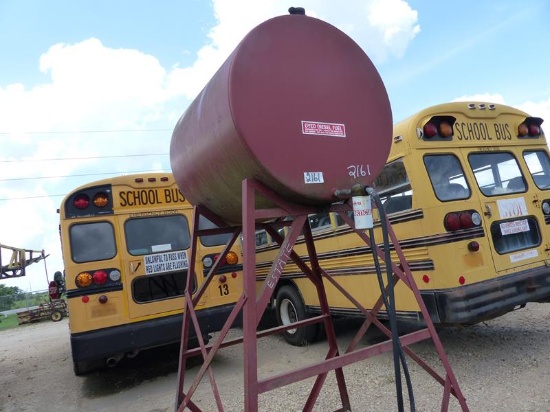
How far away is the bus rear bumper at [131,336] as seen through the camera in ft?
15.2

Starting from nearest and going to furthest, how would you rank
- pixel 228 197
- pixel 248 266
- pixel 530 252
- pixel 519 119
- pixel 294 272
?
pixel 248 266 → pixel 228 197 → pixel 530 252 → pixel 519 119 → pixel 294 272

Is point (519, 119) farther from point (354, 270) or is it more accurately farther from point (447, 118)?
Answer: point (354, 270)

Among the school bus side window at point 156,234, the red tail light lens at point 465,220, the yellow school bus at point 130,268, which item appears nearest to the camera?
the red tail light lens at point 465,220

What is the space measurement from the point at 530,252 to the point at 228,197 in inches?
138

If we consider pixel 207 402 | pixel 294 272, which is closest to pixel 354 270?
pixel 294 272

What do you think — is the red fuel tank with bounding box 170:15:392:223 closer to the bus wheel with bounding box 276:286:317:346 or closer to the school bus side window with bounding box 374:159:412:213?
the school bus side window with bounding box 374:159:412:213

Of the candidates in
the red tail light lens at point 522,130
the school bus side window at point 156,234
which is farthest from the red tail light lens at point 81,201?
the red tail light lens at point 522,130

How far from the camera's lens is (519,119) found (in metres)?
4.93

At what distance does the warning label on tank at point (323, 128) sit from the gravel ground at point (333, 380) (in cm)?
237

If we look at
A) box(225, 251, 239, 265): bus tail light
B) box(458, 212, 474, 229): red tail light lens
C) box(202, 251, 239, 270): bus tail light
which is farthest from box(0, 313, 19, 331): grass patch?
box(458, 212, 474, 229): red tail light lens

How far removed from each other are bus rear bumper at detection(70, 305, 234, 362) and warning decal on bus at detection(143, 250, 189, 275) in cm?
60

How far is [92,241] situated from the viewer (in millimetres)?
5062

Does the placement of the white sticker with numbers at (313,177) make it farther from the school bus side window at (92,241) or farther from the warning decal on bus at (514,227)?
the school bus side window at (92,241)

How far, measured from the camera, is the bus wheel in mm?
5875
